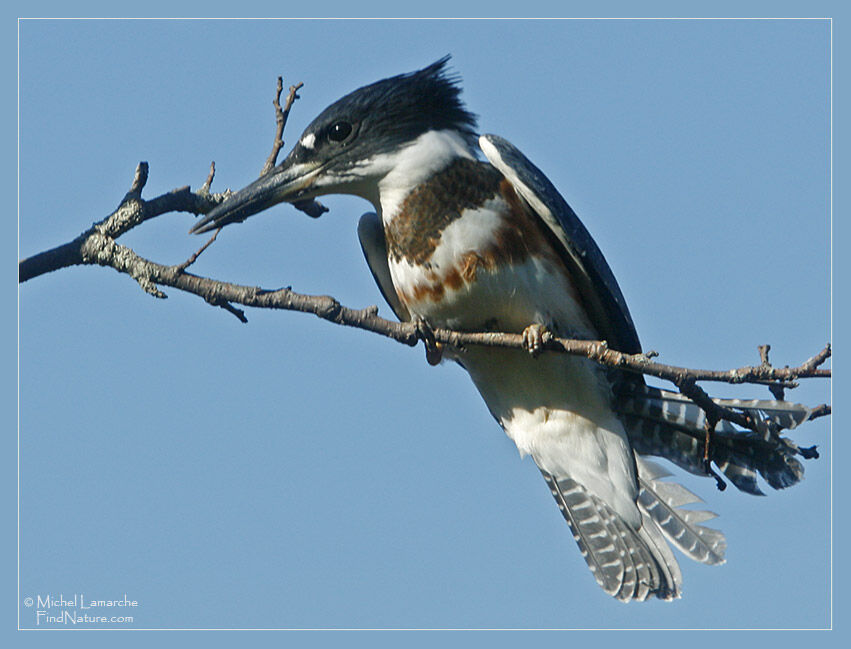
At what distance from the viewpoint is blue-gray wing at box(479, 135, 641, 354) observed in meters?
4.15

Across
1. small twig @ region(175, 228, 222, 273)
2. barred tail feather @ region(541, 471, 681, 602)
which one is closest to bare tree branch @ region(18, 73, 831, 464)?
small twig @ region(175, 228, 222, 273)

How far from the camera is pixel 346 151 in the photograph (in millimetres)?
4324

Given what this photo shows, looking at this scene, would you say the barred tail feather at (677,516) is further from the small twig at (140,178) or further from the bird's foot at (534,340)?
the small twig at (140,178)

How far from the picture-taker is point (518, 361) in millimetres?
4504

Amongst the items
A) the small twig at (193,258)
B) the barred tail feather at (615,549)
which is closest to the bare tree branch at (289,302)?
the small twig at (193,258)

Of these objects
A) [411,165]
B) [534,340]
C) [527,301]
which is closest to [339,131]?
[411,165]

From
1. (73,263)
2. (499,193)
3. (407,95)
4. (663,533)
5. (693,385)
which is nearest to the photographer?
(693,385)

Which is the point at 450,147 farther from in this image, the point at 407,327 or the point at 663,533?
the point at 663,533

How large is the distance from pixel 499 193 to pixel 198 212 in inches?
49.9

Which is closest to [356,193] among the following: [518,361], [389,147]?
[389,147]

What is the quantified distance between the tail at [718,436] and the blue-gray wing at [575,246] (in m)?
0.33

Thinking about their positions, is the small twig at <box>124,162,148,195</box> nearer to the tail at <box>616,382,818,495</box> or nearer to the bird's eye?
the bird's eye

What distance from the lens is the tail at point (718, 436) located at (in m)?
4.05

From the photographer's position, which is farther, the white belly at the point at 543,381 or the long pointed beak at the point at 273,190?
the long pointed beak at the point at 273,190
